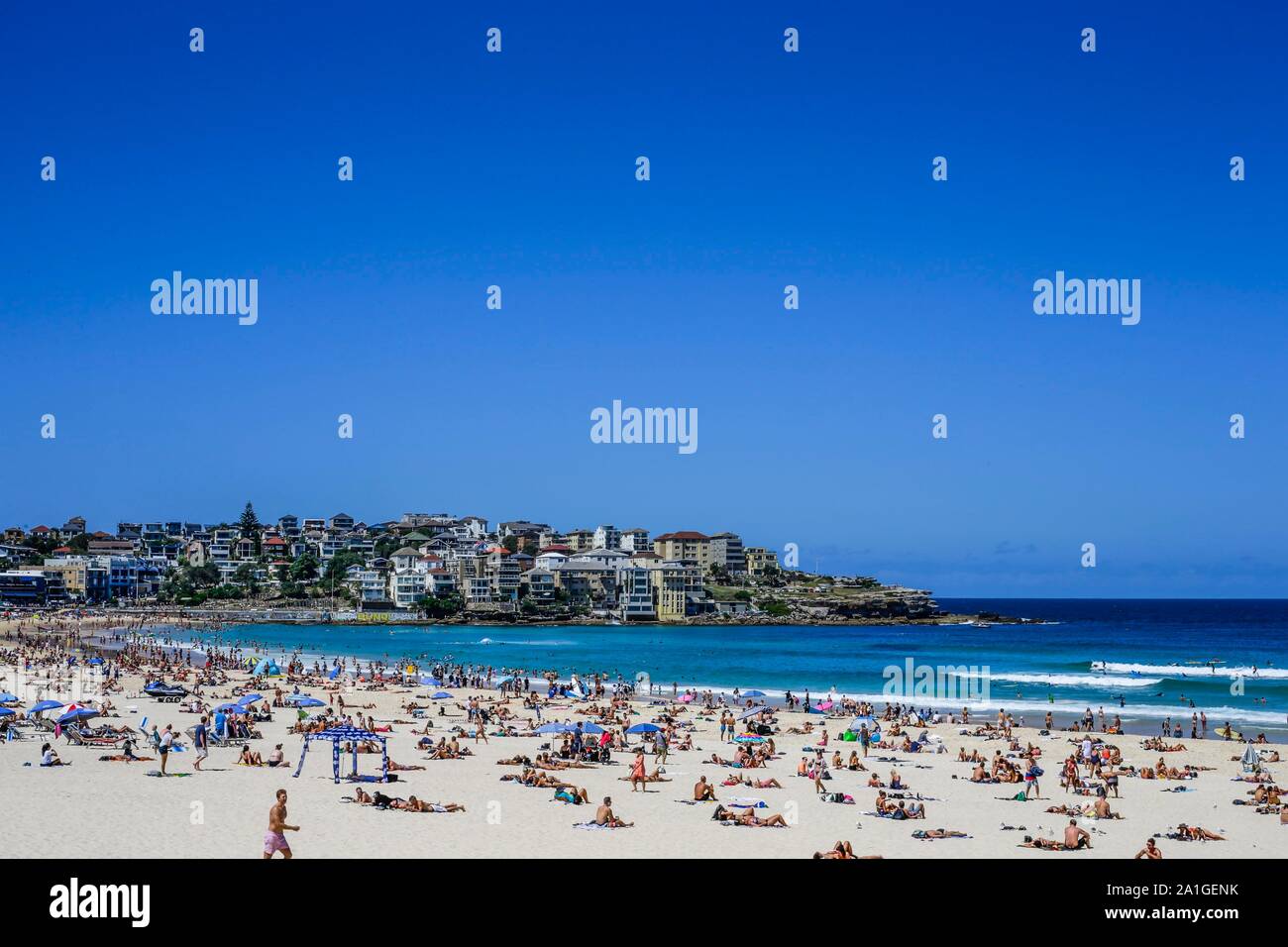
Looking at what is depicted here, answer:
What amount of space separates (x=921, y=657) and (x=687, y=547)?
287ft

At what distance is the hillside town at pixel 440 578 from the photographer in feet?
404

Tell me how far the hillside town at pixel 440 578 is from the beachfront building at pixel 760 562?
0.30 meters

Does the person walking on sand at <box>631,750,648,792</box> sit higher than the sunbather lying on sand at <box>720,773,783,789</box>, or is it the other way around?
the person walking on sand at <box>631,750,648,792</box>

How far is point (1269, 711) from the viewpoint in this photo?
4047cm

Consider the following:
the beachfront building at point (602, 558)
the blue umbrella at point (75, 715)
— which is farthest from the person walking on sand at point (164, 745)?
the beachfront building at point (602, 558)

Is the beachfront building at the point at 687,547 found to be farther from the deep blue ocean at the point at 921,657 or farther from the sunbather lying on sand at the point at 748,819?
the sunbather lying on sand at the point at 748,819

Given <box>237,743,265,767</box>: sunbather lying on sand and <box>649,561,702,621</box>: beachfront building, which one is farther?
<box>649,561,702,621</box>: beachfront building

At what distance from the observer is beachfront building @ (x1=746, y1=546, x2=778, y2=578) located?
164 m

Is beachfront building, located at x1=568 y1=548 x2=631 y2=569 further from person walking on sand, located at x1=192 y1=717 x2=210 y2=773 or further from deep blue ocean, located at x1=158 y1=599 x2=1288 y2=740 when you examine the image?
person walking on sand, located at x1=192 y1=717 x2=210 y2=773

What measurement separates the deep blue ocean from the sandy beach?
48.7 feet

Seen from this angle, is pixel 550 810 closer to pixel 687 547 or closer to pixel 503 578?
pixel 503 578

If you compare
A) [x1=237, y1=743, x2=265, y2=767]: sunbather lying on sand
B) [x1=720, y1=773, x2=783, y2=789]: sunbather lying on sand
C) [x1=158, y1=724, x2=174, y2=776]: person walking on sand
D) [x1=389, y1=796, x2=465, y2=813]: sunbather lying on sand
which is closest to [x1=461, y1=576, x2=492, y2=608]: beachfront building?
[x1=158, y1=724, x2=174, y2=776]: person walking on sand
